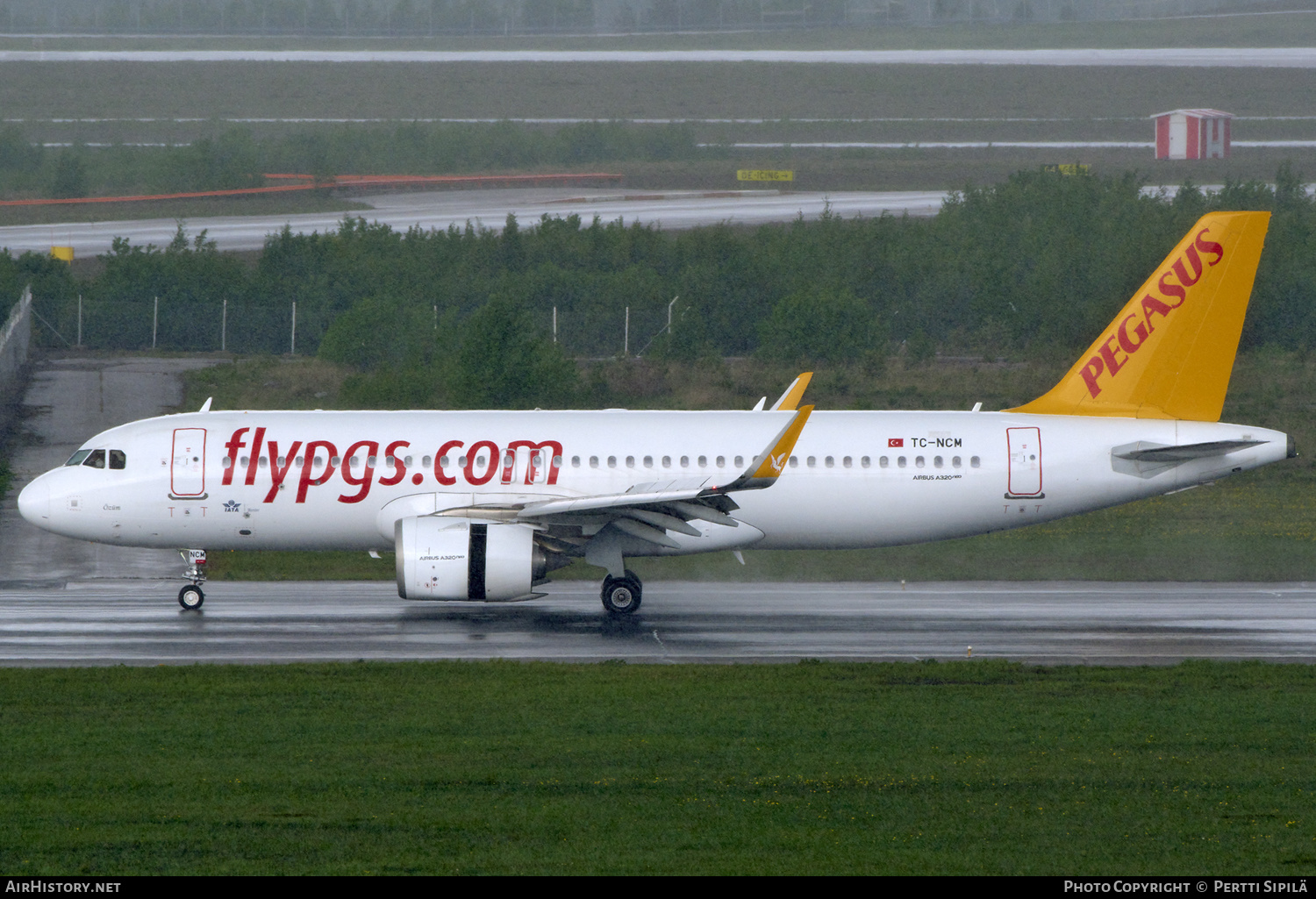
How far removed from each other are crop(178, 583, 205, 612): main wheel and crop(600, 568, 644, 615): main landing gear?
691cm

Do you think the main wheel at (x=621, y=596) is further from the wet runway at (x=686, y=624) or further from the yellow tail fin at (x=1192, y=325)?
the yellow tail fin at (x=1192, y=325)

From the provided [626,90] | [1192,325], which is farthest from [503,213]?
[1192,325]

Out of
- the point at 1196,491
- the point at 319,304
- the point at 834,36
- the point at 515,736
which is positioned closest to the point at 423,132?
the point at 319,304

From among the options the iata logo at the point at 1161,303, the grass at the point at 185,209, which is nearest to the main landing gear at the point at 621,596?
the iata logo at the point at 1161,303

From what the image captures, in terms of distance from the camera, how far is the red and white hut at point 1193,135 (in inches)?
4016

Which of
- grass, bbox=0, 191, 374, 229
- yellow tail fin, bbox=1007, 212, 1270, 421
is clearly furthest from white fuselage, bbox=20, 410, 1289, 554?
grass, bbox=0, 191, 374, 229

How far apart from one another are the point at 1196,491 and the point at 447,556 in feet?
76.5

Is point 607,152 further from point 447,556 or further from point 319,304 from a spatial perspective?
point 447,556

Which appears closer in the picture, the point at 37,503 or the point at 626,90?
the point at 37,503

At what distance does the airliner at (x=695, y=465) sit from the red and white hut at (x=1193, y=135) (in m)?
79.1

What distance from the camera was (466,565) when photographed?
997 inches

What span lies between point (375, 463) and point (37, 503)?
19.5 feet

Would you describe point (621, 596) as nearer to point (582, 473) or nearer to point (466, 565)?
point (582, 473)

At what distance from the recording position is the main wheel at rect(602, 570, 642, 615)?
1049 inches
